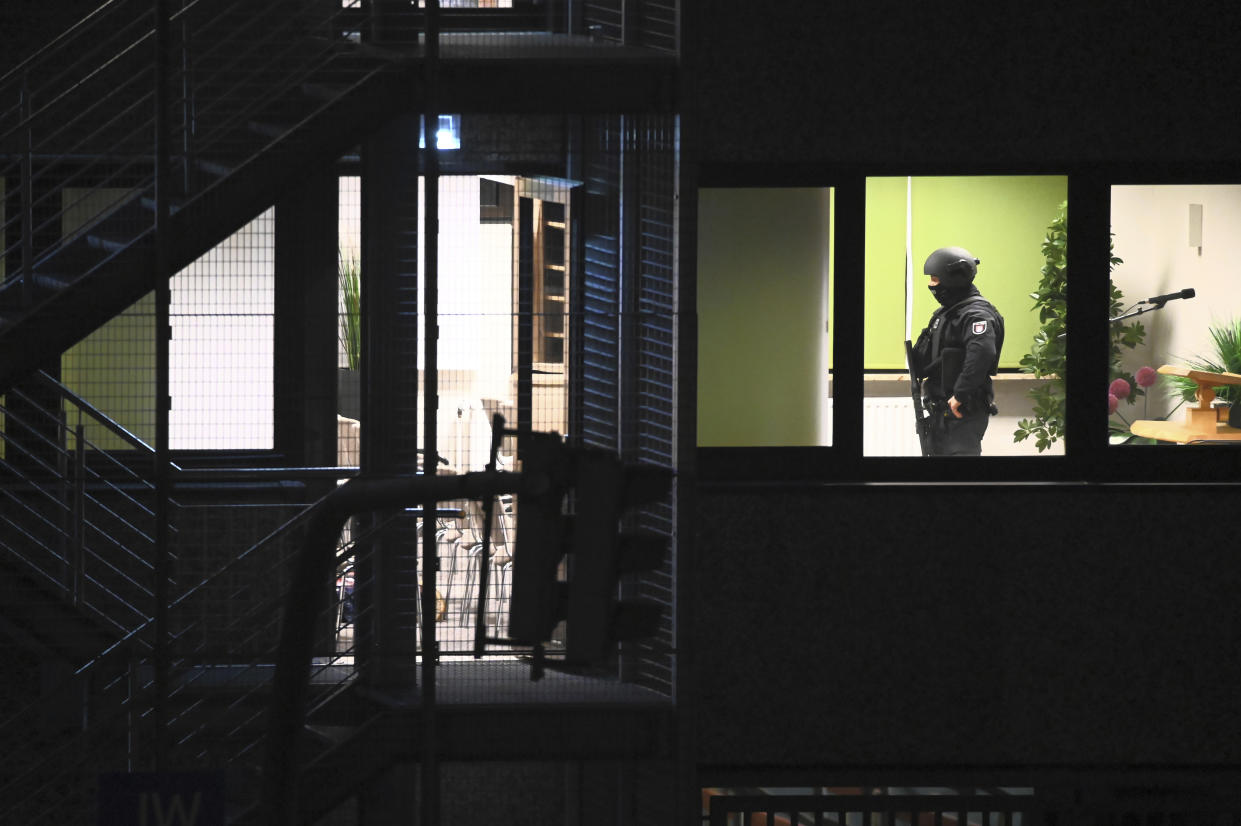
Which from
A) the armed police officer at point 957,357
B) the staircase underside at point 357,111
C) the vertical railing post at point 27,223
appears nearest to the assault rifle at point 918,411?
the armed police officer at point 957,357

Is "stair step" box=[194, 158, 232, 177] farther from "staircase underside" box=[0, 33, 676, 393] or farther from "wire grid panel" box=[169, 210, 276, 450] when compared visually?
"wire grid panel" box=[169, 210, 276, 450]

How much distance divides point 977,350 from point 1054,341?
1.14 ft

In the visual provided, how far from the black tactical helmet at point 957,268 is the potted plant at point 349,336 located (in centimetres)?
247

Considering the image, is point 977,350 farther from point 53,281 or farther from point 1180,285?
point 53,281

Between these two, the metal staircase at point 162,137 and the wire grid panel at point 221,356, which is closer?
the metal staircase at point 162,137

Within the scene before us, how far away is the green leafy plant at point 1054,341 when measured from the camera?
6527 millimetres

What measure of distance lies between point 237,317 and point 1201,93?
4.18 meters

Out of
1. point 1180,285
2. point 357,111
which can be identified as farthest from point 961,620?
point 357,111

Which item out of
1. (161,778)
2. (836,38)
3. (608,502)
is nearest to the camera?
(608,502)

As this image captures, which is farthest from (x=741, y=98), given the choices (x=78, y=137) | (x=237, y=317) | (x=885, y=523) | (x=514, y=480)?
(x=514, y=480)

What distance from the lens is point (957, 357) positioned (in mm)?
6543

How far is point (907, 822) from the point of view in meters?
6.69

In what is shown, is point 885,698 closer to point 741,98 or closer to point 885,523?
point 885,523

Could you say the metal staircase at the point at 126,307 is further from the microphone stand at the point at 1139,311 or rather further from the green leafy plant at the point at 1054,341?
the microphone stand at the point at 1139,311
